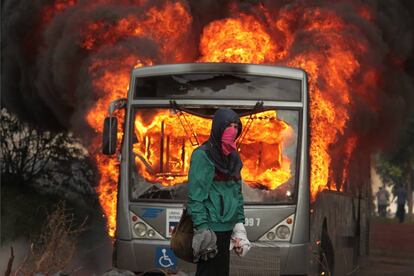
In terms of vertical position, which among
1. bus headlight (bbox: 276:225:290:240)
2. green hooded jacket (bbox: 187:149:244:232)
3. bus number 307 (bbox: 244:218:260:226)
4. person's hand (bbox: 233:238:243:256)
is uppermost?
green hooded jacket (bbox: 187:149:244:232)

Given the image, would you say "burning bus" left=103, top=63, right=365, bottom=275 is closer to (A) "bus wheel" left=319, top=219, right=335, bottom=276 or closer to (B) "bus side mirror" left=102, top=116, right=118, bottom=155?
(B) "bus side mirror" left=102, top=116, right=118, bottom=155

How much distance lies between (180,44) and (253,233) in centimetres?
846

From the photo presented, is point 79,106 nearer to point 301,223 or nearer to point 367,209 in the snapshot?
point 367,209

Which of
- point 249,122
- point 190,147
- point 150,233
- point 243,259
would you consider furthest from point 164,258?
point 249,122

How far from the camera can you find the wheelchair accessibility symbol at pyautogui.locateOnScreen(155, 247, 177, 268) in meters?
10.9

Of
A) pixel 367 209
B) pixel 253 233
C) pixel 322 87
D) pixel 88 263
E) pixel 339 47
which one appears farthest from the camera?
pixel 88 263

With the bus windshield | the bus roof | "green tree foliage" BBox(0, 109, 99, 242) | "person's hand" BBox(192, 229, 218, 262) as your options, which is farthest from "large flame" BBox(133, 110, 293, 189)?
"green tree foliage" BBox(0, 109, 99, 242)

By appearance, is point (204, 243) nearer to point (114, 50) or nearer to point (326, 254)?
point (326, 254)

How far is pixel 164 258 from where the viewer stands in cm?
1088

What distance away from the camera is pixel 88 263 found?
19.4 metres

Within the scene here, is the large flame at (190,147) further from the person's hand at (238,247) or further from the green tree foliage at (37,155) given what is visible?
the green tree foliage at (37,155)

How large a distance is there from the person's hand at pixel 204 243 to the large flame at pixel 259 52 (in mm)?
5801

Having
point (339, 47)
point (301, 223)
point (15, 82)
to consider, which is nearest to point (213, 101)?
point (301, 223)

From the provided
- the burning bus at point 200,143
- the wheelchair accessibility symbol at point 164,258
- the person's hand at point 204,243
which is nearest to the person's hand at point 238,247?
the person's hand at point 204,243
